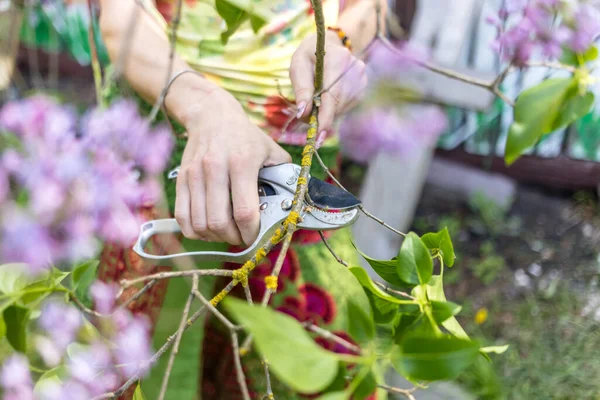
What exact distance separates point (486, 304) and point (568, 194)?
67 cm

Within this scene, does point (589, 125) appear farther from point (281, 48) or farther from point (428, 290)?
point (428, 290)

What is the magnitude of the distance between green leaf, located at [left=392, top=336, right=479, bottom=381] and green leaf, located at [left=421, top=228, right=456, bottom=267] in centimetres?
13

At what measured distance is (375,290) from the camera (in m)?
0.32

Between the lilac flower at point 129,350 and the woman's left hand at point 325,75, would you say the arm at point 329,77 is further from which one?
the lilac flower at point 129,350

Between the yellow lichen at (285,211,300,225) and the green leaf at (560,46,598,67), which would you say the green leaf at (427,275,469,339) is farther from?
the green leaf at (560,46,598,67)

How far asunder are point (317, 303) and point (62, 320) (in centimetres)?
42

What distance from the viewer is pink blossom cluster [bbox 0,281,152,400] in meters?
0.38

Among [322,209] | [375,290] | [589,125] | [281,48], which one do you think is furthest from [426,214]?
[375,290]

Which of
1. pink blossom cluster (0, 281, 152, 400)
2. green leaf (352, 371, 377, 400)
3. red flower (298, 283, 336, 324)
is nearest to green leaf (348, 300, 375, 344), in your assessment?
Answer: green leaf (352, 371, 377, 400)

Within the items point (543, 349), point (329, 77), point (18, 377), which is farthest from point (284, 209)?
point (543, 349)

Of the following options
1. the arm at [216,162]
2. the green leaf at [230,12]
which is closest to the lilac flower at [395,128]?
the arm at [216,162]

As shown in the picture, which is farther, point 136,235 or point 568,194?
point 568,194

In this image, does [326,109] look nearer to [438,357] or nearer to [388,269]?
[388,269]

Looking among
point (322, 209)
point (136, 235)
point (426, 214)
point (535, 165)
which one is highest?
point (322, 209)
